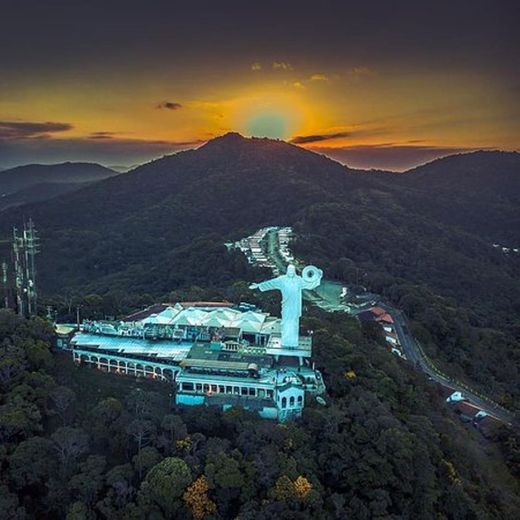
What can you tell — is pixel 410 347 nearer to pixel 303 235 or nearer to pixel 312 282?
pixel 312 282

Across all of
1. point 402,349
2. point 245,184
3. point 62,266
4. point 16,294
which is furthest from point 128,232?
point 402,349

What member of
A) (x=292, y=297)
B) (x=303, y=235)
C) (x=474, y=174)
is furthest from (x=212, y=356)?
(x=474, y=174)

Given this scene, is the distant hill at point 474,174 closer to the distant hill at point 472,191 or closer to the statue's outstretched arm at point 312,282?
the distant hill at point 472,191

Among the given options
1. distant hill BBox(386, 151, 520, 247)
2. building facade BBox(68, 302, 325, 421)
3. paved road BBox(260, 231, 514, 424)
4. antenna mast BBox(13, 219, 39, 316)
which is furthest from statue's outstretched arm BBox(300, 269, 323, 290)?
distant hill BBox(386, 151, 520, 247)

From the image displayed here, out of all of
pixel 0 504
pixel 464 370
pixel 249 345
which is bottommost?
pixel 464 370

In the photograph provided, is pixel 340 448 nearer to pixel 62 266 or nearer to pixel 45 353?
pixel 45 353

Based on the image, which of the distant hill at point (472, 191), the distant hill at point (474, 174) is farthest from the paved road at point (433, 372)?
the distant hill at point (474, 174)

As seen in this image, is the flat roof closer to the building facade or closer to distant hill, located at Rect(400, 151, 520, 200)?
the building facade
